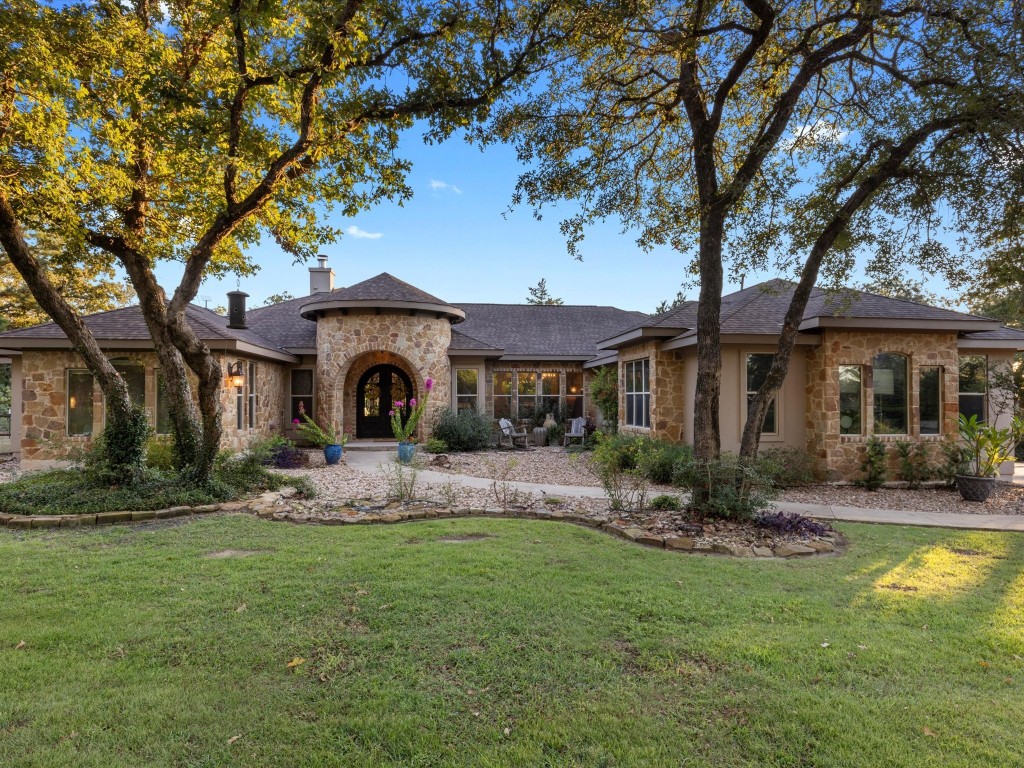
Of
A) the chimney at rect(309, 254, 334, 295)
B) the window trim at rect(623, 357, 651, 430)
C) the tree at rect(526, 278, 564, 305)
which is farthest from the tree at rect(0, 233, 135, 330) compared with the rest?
the tree at rect(526, 278, 564, 305)

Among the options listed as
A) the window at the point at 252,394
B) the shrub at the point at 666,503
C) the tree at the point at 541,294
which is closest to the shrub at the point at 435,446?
the window at the point at 252,394

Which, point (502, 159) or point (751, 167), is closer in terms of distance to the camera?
point (751, 167)

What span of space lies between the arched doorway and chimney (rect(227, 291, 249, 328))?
12.1 ft

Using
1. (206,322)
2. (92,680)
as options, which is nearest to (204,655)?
(92,680)

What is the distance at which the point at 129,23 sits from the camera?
7383 millimetres

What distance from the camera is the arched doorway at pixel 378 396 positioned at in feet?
53.8

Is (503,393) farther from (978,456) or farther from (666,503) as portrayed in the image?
(978,456)

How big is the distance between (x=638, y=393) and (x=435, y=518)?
7.34 m

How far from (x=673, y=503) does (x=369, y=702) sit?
5.68m

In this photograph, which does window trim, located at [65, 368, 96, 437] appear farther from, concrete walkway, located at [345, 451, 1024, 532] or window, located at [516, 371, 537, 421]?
window, located at [516, 371, 537, 421]

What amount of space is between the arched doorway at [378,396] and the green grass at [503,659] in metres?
11.1

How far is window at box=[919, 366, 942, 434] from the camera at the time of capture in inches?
408

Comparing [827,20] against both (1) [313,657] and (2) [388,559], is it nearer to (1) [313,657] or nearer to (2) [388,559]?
(2) [388,559]

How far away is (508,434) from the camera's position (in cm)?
1591
